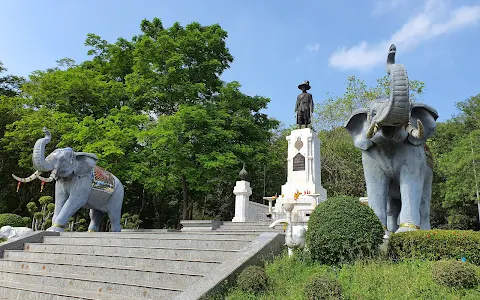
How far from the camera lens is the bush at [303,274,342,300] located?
4066 mm

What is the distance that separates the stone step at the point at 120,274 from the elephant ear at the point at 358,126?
380 centimetres

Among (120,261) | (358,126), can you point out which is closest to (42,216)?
(120,261)

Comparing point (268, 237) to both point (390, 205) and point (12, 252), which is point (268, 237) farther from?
point (12, 252)

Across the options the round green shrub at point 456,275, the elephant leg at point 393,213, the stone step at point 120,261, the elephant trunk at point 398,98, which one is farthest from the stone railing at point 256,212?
the round green shrub at point 456,275

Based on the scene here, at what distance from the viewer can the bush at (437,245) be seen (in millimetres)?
5250

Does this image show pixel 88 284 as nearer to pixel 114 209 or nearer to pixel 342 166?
pixel 114 209

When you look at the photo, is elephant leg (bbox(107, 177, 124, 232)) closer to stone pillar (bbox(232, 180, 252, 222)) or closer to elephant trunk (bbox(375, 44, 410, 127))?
stone pillar (bbox(232, 180, 252, 222))

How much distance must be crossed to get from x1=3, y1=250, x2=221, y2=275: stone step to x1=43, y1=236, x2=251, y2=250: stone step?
545mm

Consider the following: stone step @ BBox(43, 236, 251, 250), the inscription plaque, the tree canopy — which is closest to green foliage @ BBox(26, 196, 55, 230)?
the tree canopy

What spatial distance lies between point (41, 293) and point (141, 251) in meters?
1.64

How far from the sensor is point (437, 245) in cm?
539

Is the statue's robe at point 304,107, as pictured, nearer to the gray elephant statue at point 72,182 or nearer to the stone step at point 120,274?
the gray elephant statue at point 72,182

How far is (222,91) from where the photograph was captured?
19875 mm

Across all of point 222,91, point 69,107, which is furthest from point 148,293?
point 69,107
